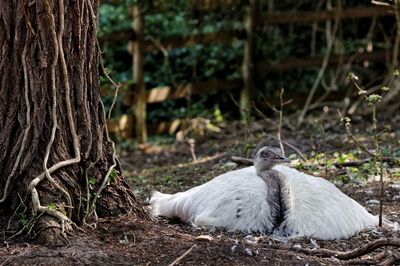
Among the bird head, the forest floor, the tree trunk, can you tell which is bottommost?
the forest floor

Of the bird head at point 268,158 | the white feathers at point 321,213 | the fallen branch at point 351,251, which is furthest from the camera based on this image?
the bird head at point 268,158

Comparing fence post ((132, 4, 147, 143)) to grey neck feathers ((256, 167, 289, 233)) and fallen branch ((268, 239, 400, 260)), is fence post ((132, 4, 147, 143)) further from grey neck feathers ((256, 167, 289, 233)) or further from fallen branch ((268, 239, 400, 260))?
fallen branch ((268, 239, 400, 260))

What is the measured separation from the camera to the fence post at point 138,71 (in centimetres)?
1123

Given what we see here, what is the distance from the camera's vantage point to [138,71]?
11.3m

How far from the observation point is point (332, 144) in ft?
30.4

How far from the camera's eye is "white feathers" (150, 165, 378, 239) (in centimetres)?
540

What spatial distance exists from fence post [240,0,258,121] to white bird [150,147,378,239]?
21.6ft

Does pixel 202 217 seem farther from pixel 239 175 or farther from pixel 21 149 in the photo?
pixel 21 149

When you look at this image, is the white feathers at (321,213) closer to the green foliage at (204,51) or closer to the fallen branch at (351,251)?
the fallen branch at (351,251)

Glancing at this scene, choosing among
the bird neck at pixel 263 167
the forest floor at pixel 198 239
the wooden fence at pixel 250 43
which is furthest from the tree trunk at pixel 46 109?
the wooden fence at pixel 250 43

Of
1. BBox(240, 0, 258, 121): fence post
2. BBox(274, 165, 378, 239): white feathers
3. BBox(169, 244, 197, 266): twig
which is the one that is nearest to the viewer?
BBox(169, 244, 197, 266): twig

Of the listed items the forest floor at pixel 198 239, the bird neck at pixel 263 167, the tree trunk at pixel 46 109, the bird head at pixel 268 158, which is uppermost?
the tree trunk at pixel 46 109

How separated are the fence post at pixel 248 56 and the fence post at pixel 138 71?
5.64 feet

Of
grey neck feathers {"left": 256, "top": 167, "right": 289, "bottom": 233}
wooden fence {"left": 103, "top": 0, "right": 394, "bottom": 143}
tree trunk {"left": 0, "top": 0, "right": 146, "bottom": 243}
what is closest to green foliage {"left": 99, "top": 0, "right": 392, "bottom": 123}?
wooden fence {"left": 103, "top": 0, "right": 394, "bottom": 143}
